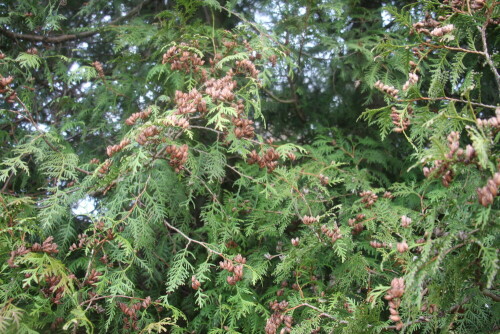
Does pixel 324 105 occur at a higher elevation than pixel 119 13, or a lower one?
lower

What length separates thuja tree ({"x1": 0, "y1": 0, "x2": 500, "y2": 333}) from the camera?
1416 mm

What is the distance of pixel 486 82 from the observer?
10.4 feet

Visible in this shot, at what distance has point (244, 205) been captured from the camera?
2365mm

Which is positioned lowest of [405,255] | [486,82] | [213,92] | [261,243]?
[261,243]

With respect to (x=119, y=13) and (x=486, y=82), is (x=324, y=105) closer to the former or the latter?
(x=486, y=82)

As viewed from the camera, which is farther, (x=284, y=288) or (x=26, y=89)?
(x=26, y=89)

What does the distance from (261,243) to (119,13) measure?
2607mm

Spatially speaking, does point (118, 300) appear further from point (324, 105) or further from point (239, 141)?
point (324, 105)

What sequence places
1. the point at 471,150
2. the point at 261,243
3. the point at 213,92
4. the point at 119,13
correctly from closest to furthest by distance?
the point at 471,150 < the point at 213,92 < the point at 261,243 < the point at 119,13

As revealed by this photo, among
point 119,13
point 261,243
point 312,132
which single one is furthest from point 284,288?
point 119,13

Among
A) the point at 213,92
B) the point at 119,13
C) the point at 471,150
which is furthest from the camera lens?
the point at 119,13

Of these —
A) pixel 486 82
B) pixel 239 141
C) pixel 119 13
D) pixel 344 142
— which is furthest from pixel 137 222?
pixel 486 82

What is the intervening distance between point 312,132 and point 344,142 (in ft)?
1.45

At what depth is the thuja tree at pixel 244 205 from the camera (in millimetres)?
1416
